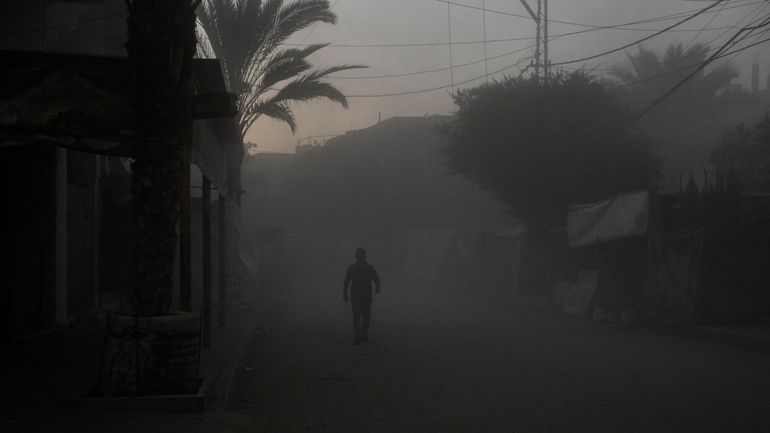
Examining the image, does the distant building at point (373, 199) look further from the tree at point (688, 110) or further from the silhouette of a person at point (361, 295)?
the silhouette of a person at point (361, 295)

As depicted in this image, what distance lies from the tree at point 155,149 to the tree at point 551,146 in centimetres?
2046

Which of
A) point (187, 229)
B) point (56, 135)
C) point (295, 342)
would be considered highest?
point (56, 135)

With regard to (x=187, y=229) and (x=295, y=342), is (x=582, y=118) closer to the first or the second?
(x=295, y=342)

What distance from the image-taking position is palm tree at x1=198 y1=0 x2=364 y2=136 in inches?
806

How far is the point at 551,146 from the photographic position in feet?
89.2

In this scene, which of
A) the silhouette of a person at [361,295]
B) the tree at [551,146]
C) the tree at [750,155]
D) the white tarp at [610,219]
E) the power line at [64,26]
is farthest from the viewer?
the tree at [750,155]

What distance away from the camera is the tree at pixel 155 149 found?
25.6ft

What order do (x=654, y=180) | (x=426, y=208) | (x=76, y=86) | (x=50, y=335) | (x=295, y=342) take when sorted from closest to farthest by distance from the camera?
(x=76, y=86) < (x=50, y=335) < (x=295, y=342) < (x=654, y=180) < (x=426, y=208)

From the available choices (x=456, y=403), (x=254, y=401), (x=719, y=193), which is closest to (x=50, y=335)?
(x=254, y=401)

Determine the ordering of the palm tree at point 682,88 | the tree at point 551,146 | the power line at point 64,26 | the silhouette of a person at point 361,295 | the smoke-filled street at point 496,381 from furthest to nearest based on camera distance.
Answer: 1. the palm tree at point 682,88
2. the tree at point 551,146
3. the power line at point 64,26
4. the silhouette of a person at point 361,295
5. the smoke-filled street at point 496,381

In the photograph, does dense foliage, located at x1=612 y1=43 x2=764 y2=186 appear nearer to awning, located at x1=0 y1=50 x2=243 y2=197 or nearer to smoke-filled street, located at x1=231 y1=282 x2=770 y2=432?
smoke-filled street, located at x1=231 y1=282 x2=770 y2=432

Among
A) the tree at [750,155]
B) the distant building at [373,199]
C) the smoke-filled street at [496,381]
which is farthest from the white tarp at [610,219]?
the distant building at [373,199]

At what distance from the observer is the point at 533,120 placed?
27438 mm

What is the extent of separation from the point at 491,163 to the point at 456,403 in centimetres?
2016
